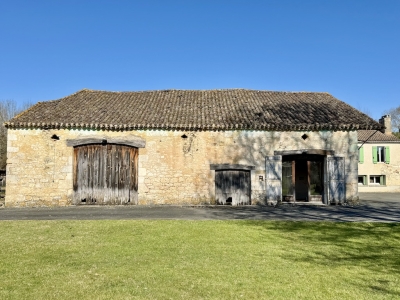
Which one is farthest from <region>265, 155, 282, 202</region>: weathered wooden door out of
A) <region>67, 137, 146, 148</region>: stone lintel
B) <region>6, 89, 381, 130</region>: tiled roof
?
<region>67, 137, 146, 148</region>: stone lintel

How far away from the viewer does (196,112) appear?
52.4 ft

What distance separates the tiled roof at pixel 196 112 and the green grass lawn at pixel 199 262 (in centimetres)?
652

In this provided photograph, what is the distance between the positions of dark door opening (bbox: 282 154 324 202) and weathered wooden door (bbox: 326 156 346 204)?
0.66 metres

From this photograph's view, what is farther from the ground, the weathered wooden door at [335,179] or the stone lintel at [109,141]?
the stone lintel at [109,141]

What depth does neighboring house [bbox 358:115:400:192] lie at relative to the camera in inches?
990

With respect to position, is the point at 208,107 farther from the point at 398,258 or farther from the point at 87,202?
the point at 398,258

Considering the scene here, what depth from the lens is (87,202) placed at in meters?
14.6

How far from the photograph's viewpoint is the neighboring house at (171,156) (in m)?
14.3

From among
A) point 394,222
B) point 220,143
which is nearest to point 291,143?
point 220,143

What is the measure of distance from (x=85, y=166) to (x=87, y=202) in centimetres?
166

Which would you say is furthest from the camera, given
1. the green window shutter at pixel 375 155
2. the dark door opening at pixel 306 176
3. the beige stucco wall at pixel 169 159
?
the green window shutter at pixel 375 155

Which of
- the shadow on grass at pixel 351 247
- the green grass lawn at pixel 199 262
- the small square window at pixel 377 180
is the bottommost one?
the shadow on grass at pixel 351 247

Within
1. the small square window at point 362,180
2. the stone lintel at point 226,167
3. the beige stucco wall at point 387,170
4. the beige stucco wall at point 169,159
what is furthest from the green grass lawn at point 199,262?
the small square window at point 362,180

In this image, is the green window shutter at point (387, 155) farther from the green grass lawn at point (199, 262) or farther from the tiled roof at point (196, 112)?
the green grass lawn at point (199, 262)
